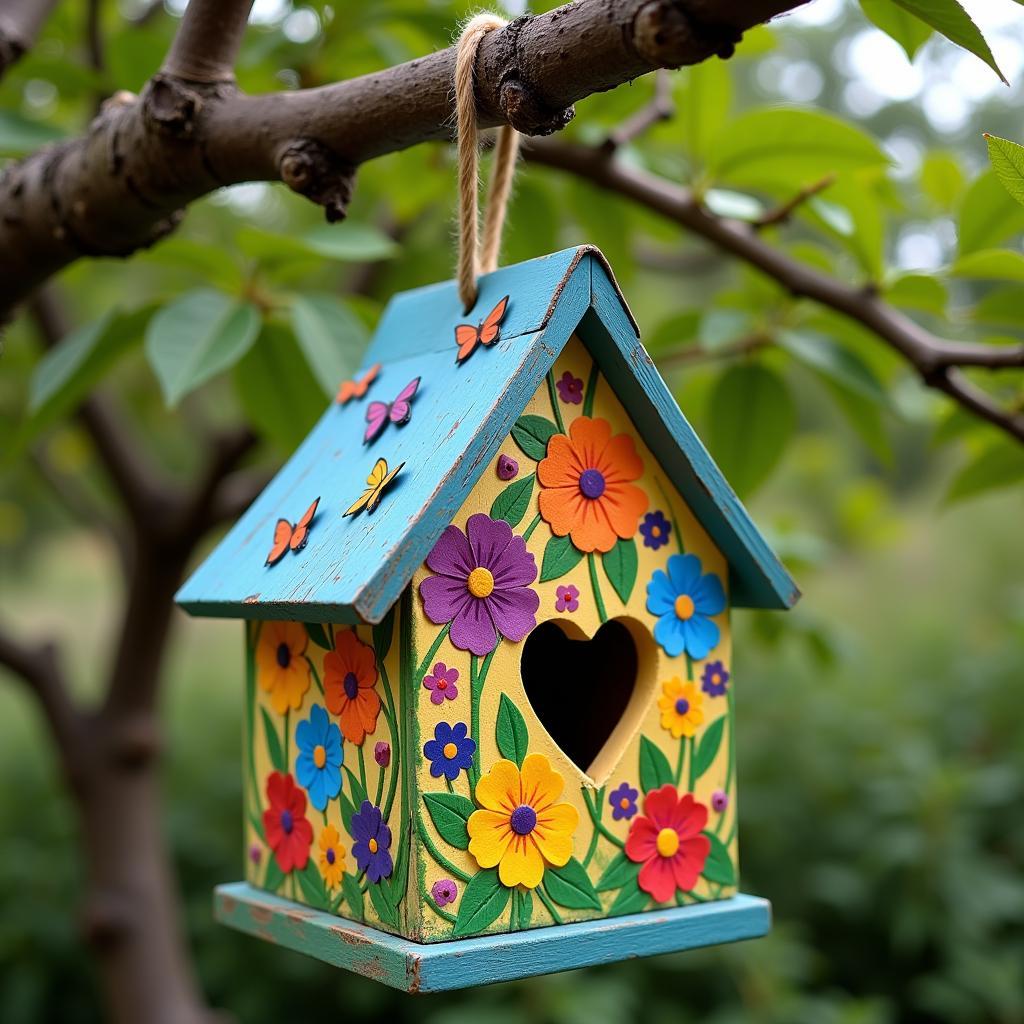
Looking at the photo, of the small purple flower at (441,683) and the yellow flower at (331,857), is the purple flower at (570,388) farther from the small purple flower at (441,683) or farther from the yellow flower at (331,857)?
the yellow flower at (331,857)

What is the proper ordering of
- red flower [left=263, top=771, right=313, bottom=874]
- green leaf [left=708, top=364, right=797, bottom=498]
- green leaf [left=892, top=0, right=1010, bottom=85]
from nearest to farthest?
1. green leaf [left=892, top=0, right=1010, bottom=85]
2. red flower [left=263, top=771, right=313, bottom=874]
3. green leaf [left=708, top=364, right=797, bottom=498]

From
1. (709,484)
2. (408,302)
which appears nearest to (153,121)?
(408,302)

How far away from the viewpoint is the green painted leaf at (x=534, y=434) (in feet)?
3.27

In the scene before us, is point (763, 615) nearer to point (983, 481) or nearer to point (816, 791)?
point (983, 481)

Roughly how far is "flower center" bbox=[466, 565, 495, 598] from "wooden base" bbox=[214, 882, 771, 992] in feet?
0.89

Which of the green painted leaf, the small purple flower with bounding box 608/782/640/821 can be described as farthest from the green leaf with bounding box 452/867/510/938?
the green painted leaf

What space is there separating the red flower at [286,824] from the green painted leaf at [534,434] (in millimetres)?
391

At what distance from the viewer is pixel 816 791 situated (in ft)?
11.9

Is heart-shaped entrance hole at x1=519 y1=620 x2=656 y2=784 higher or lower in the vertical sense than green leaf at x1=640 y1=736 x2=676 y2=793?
higher

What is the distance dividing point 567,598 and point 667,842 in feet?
0.80

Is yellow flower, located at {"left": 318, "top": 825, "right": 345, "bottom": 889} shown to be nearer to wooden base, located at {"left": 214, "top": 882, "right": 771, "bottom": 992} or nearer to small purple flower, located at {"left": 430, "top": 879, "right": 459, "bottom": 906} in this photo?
wooden base, located at {"left": 214, "top": 882, "right": 771, "bottom": 992}

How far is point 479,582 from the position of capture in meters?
0.96

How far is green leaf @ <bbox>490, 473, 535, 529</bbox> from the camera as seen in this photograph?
0.98m

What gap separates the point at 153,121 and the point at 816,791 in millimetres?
3121
